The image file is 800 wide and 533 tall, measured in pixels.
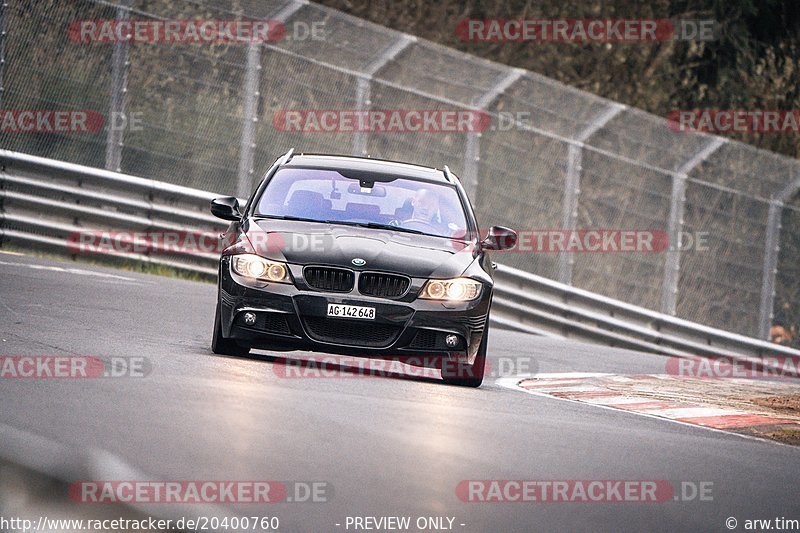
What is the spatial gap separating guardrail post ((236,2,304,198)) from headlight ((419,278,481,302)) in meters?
8.69

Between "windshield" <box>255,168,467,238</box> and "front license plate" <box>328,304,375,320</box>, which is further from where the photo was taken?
"windshield" <box>255,168,467,238</box>

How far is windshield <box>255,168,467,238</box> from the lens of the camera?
11344mm

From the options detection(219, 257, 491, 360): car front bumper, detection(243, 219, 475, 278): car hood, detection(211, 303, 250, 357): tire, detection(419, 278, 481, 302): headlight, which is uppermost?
detection(243, 219, 475, 278): car hood

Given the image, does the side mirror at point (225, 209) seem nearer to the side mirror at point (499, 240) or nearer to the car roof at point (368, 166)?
the car roof at point (368, 166)

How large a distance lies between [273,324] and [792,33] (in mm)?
23910

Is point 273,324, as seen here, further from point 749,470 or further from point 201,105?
point 201,105

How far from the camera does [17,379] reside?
8930 millimetres

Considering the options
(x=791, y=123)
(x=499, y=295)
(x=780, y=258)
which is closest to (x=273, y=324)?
(x=499, y=295)

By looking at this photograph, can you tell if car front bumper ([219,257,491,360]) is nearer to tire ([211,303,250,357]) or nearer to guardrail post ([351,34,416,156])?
tire ([211,303,250,357])

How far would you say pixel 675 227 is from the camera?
19.4 meters

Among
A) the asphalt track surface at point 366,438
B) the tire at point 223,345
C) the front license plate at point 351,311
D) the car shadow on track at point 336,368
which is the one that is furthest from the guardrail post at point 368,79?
the front license plate at point 351,311

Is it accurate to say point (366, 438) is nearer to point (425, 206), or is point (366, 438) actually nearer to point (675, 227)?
point (425, 206)

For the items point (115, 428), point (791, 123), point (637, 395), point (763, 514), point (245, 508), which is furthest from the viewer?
point (791, 123)

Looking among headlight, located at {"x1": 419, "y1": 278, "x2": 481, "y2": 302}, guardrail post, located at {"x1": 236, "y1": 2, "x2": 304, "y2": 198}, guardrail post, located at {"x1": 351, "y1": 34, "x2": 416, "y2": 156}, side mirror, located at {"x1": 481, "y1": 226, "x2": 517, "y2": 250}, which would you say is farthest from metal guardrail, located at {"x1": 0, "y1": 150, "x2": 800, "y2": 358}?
headlight, located at {"x1": 419, "y1": 278, "x2": 481, "y2": 302}
